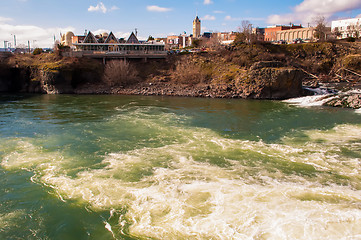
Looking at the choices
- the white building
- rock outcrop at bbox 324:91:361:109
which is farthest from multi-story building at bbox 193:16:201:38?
rock outcrop at bbox 324:91:361:109

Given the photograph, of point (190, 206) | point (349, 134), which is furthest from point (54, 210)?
point (349, 134)

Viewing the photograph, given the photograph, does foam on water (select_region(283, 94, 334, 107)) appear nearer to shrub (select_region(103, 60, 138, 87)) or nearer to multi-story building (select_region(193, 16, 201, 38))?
shrub (select_region(103, 60, 138, 87))

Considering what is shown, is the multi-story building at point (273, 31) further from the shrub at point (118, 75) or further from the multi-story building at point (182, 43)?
the shrub at point (118, 75)

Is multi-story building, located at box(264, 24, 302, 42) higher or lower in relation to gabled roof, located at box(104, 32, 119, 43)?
higher

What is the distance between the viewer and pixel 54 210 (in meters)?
12.4

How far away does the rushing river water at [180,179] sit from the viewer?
11227 millimetres

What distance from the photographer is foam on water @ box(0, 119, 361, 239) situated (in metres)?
11.2

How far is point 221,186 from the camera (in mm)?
14461

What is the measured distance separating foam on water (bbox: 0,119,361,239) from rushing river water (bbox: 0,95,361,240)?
0.17ft

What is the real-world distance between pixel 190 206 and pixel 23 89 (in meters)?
58.5

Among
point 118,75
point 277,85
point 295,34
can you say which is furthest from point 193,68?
point 295,34

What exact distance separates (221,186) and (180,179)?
229cm

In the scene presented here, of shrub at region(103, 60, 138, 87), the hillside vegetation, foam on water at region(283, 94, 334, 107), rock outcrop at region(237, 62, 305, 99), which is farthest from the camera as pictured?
shrub at region(103, 60, 138, 87)

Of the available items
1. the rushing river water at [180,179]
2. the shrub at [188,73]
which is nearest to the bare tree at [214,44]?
the shrub at [188,73]
